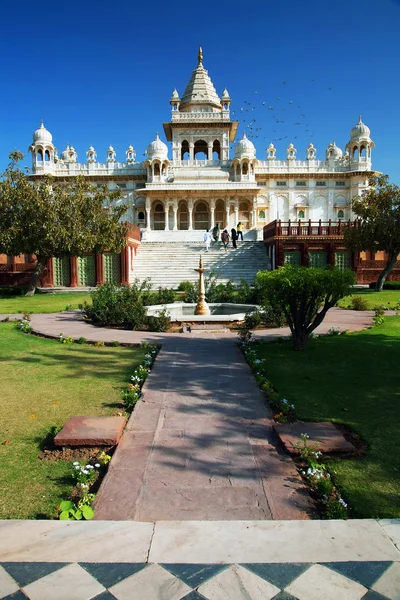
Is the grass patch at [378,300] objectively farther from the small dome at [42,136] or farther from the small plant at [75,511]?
the small dome at [42,136]

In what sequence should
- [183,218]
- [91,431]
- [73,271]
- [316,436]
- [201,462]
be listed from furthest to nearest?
[183,218]
[73,271]
[91,431]
[316,436]
[201,462]

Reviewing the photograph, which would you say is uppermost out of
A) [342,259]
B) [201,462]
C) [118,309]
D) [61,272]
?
[342,259]

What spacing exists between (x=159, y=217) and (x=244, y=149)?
1138cm

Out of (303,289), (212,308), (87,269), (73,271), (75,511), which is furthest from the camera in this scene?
(87,269)

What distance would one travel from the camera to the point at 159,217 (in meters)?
49.0

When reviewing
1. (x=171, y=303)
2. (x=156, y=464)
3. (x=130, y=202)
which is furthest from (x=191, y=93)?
(x=156, y=464)

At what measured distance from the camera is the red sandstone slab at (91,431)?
13.5ft

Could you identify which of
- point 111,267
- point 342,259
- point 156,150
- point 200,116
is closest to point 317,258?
point 342,259

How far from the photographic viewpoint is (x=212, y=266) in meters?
27.4

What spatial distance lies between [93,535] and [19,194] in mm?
19987

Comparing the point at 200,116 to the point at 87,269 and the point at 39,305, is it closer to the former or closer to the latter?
the point at 87,269

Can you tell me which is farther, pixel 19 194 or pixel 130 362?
pixel 19 194

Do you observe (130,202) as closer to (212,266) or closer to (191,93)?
(191,93)

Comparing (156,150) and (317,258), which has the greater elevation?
(156,150)
